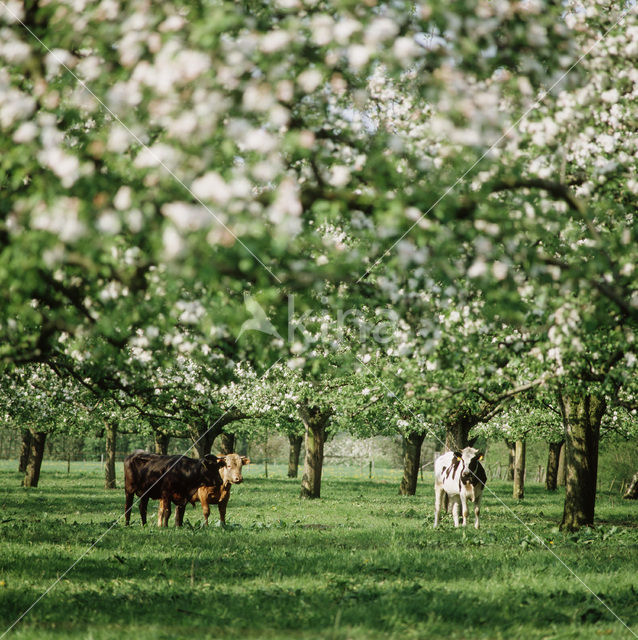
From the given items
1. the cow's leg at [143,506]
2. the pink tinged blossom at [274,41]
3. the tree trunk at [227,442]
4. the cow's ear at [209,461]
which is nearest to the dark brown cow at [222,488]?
the cow's ear at [209,461]

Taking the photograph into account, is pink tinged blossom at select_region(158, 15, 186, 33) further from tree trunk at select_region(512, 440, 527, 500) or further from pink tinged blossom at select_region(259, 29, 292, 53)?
tree trunk at select_region(512, 440, 527, 500)

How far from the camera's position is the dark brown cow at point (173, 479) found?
16.7m

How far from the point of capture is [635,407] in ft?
62.0

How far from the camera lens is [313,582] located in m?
9.70

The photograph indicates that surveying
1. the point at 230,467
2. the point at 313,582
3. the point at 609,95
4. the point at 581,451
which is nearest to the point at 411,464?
the point at 581,451

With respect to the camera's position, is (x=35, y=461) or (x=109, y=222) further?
(x=35, y=461)

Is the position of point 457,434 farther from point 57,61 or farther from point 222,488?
point 57,61

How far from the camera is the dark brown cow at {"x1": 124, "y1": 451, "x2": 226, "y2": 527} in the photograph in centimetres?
1670

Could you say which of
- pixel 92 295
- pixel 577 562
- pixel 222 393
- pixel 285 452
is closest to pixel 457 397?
pixel 577 562

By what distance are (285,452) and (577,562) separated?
136 metres

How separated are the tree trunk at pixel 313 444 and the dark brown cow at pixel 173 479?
11.1 m

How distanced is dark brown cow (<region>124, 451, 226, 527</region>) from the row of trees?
859cm

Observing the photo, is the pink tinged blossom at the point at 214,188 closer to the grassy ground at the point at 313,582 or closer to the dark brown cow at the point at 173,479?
the grassy ground at the point at 313,582

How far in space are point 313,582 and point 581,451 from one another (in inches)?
407
